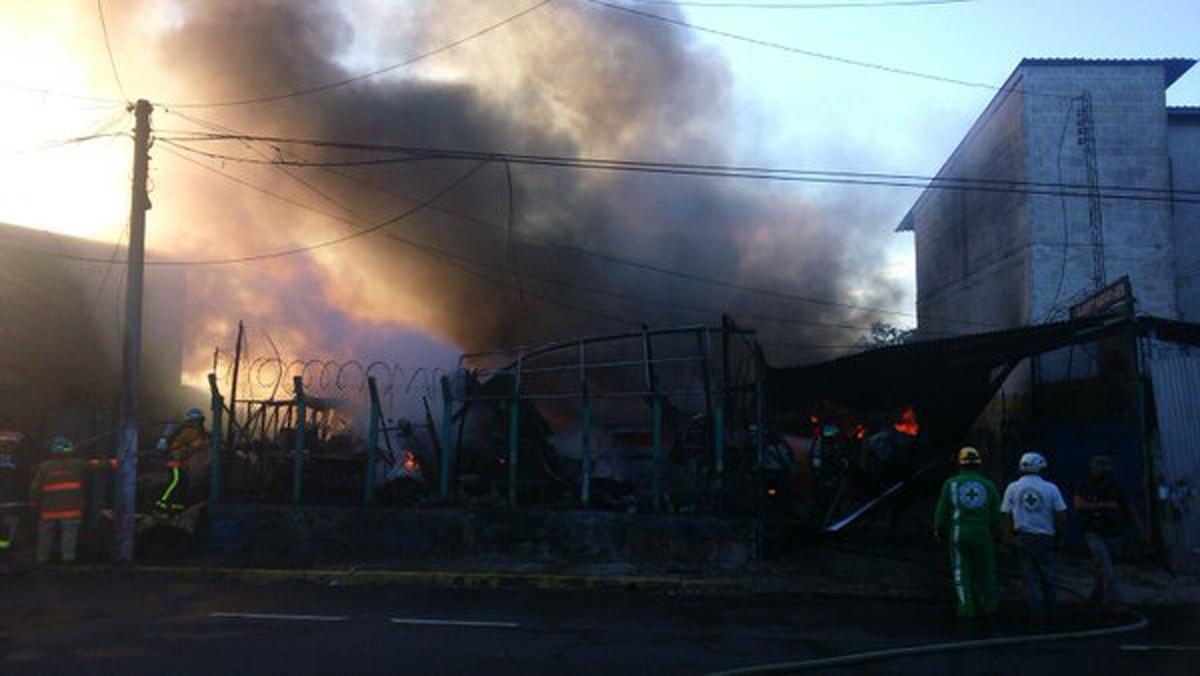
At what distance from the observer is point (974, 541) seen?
24.0 ft

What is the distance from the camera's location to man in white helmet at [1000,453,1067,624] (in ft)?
23.8

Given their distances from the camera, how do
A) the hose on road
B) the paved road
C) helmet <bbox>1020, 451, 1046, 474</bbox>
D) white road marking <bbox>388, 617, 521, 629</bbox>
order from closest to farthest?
1. the hose on road
2. the paved road
3. white road marking <bbox>388, 617, 521, 629</bbox>
4. helmet <bbox>1020, 451, 1046, 474</bbox>

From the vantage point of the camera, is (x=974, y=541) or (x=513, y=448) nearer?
(x=974, y=541)

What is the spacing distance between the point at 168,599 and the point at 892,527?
8.21 meters

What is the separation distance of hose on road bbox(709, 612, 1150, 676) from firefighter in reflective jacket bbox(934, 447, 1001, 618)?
0.74 m

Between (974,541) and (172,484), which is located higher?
(172,484)

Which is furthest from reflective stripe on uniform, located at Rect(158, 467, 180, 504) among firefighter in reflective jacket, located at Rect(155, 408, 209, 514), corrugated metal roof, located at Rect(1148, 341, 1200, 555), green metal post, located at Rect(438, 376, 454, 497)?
corrugated metal roof, located at Rect(1148, 341, 1200, 555)

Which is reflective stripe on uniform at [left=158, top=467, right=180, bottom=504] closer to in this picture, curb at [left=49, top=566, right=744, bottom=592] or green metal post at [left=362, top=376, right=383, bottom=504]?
curb at [left=49, top=566, right=744, bottom=592]

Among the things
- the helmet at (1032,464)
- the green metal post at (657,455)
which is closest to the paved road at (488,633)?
the helmet at (1032,464)

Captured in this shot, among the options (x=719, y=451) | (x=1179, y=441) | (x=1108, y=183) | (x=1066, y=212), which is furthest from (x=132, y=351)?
(x=1108, y=183)

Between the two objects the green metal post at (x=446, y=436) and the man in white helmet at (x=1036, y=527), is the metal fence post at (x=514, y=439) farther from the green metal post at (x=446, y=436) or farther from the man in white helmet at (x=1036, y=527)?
the man in white helmet at (x=1036, y=527)

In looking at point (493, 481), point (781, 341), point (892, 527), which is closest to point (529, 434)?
point (493, 481)

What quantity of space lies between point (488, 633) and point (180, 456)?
24.1ft

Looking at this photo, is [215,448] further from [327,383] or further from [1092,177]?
[1092,177]
